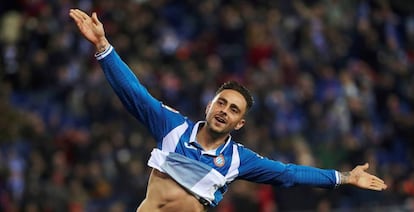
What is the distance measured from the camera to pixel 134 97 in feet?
24.3

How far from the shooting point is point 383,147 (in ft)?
54.2

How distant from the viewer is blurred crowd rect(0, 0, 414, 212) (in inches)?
613

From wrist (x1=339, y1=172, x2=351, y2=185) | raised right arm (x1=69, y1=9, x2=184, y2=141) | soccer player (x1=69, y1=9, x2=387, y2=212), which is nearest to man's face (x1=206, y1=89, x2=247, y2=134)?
soccer player (x1=69, y1=9, x2=387, y2=212)

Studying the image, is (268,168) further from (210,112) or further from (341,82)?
(341,82)

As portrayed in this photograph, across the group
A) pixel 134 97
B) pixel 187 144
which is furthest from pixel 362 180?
pixel 134 97

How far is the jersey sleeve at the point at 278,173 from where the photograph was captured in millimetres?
7906

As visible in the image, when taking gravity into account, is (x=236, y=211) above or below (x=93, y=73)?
below

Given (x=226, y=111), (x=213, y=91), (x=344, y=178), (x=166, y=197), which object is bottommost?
(x=166, y=197)

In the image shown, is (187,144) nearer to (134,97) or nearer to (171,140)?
(171,140)

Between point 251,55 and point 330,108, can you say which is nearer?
point 330,108

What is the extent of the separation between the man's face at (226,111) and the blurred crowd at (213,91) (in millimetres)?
5892

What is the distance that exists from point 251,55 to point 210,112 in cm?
1076

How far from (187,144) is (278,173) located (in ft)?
2.45

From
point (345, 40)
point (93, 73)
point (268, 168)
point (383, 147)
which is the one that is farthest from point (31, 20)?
point (268, 168)
